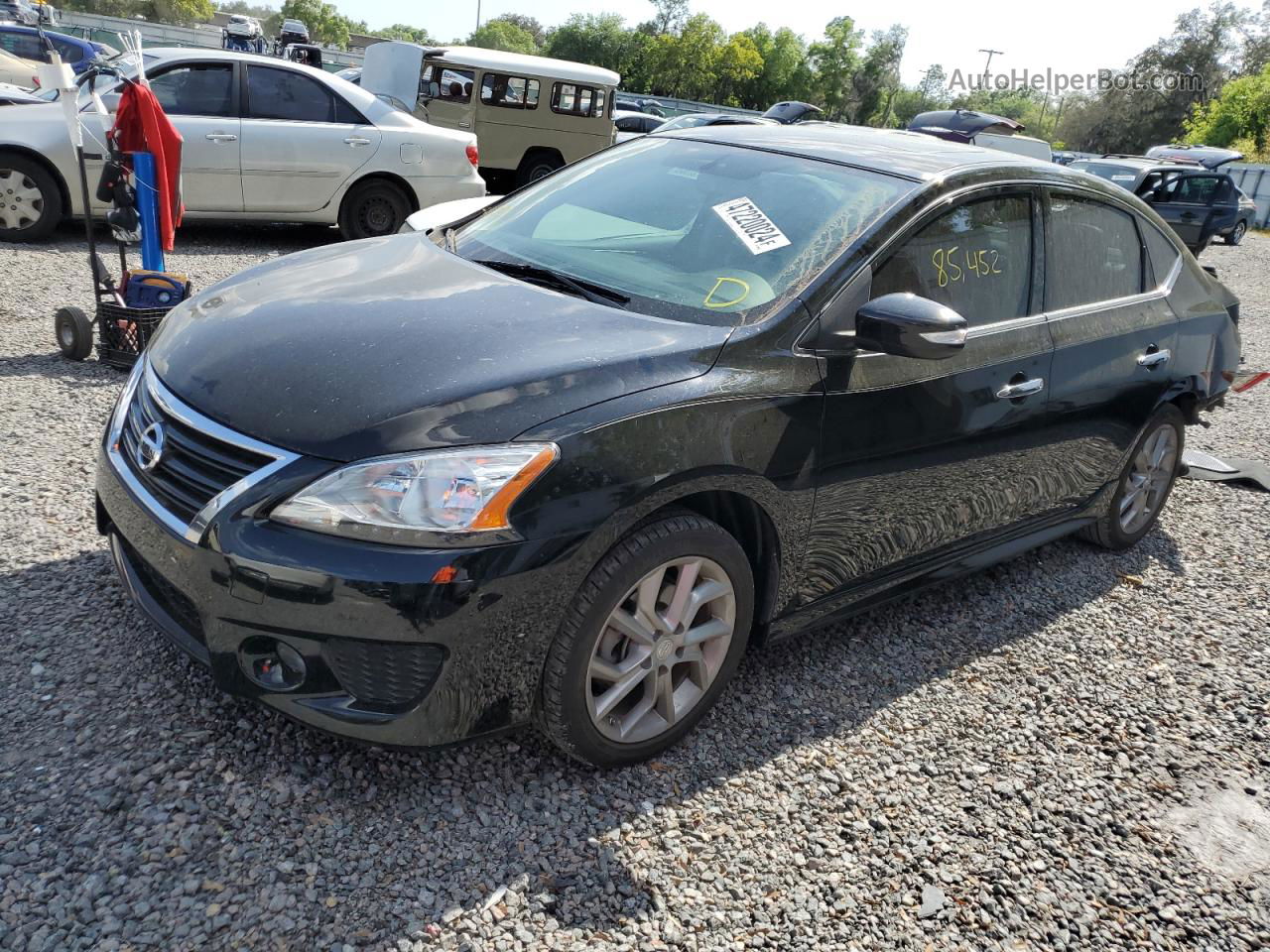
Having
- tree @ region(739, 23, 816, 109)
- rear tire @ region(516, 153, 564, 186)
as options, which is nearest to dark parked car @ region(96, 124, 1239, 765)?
rear tire @ region(516, 153, 564, 186)

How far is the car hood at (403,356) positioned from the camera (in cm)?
234

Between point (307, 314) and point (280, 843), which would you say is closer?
point (280, 843)

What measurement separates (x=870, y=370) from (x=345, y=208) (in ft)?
24.6

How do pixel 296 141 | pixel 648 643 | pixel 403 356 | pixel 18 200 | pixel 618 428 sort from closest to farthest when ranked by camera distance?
pixel 618 428, pixel 403 356, pixel 648 643, pixel 18 200, pixel 296 141

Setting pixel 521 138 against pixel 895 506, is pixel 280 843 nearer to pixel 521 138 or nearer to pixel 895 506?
pixel 895 506

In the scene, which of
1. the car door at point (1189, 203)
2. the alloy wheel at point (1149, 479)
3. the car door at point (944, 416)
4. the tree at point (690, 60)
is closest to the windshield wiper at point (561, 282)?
the car door at point (944, 416)

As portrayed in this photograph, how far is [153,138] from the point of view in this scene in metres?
5.94

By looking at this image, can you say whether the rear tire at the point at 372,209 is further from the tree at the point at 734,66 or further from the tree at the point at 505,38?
the tree at the point at 505,38

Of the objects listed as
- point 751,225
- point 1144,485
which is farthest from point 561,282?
point 1144,485

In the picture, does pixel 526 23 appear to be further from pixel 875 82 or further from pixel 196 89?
pixel 196 89

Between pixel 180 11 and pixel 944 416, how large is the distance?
107 metres

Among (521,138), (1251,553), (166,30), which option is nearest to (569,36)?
(166,30)

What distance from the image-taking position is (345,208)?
9359 mm

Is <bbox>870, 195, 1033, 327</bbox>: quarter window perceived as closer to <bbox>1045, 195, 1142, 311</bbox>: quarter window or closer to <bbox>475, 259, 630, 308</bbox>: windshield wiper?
<bbox>1045, 195, 1142, 311</bbox>: quarter window
